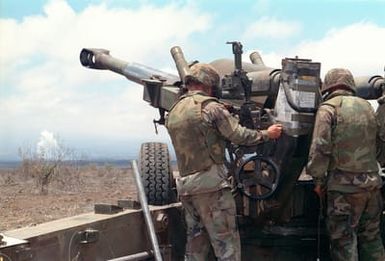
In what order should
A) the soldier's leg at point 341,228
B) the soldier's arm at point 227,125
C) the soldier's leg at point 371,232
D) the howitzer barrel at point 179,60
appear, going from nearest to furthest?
the soldier's arm at point 227,125 < the soldier's leg at point 341,228 < the soldier's leg at point 371,232 < the howitzer barrel at point 179,60

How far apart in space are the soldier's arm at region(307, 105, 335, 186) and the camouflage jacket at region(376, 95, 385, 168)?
508mm

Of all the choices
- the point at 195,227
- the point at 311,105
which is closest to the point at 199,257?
the point at 195,227

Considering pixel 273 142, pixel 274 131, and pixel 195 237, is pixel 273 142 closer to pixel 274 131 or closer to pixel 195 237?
pixel 274 131

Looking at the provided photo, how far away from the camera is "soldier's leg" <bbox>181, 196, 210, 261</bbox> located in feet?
17.0

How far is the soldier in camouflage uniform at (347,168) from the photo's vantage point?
17.3 ft

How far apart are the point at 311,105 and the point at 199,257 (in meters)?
1.42

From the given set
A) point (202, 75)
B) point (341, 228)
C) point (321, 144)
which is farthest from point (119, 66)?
point (341, 228)

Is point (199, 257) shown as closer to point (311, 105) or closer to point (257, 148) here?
point (257, 148)

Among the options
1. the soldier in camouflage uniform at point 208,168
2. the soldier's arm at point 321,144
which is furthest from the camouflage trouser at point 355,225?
the soldier in camouflage uniform at point 208,168

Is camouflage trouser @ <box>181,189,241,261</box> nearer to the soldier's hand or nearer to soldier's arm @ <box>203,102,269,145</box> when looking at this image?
soldier's arm @ <box>203,102,269,145</box>

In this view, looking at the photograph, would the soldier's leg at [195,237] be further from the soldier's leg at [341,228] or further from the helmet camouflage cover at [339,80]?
the helmet camouflage cover at [339,80]

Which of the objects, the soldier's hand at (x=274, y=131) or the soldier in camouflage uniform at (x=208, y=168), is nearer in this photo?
the soldier in camouflage uniform at (x=208, y=168)

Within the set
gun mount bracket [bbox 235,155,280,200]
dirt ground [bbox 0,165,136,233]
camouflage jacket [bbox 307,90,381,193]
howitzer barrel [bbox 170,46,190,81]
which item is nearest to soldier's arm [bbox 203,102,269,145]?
gun mount bracket [bbox 235,155,280,200]

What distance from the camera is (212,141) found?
16.7ft
